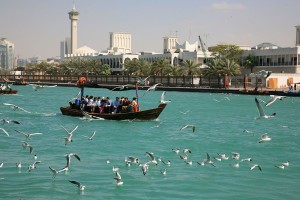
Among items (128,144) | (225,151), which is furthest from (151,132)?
(225,151)

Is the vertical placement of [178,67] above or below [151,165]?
above

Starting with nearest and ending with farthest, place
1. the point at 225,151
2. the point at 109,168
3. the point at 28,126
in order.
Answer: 1. the point at 109,168
2. the point at 225,151
3. the point at 28,126

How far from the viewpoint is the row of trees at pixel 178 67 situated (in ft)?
266

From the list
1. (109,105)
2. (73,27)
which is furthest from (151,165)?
(73,27)

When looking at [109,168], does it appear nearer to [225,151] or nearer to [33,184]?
[33,184]

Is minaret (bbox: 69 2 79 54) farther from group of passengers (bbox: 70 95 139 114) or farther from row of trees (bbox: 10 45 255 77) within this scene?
group of passengers (bbox: 70 95 139 114)

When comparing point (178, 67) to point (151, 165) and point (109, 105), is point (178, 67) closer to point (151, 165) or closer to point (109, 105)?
point (109, 105)

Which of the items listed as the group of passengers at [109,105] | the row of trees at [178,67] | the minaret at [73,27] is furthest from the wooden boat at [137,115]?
the minaret at [73,27]

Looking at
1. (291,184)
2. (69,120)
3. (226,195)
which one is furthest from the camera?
(69,120)

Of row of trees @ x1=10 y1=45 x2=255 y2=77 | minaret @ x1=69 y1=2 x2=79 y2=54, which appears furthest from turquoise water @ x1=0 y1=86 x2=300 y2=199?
minaret @ x1=69 y1=2 x2=79 y2=54

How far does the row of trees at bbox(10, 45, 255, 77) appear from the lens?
266ft

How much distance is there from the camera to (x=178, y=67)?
9319 cm

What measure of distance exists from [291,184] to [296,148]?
7.12m

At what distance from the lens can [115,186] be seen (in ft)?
52.8
